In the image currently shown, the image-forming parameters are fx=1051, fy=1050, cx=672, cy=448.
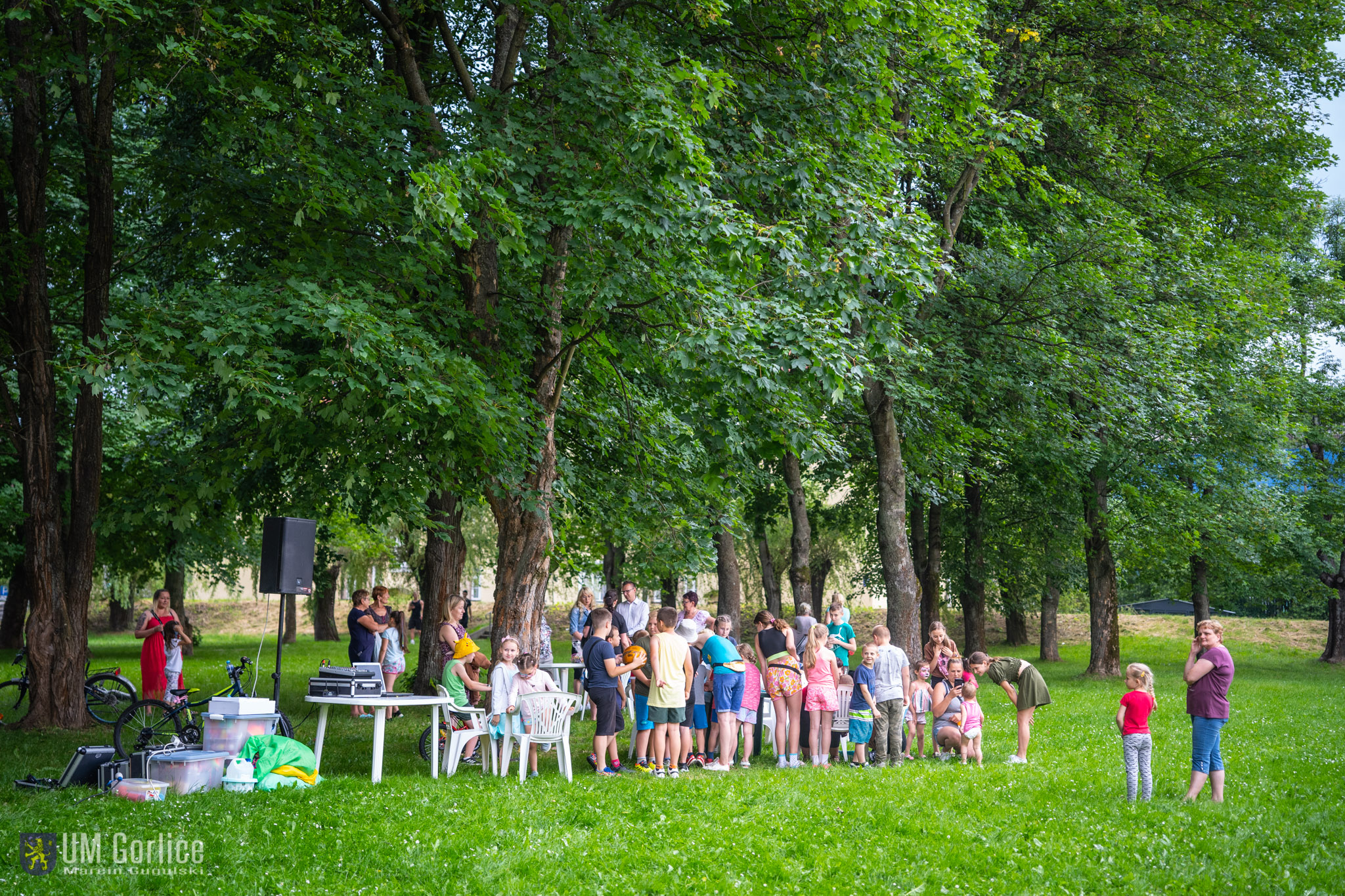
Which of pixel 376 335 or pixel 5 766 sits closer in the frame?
pixel 376 335

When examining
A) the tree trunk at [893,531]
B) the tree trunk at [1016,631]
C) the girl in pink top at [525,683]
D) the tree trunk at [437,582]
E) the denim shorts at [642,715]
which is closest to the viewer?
the girl in pink top at [525,683]

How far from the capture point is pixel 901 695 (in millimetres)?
10953

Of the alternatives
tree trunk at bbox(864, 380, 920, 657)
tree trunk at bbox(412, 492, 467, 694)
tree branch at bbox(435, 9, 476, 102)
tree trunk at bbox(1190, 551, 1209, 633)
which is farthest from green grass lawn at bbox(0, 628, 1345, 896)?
tree trunk at bbox(1190, 551, 1209, 633)

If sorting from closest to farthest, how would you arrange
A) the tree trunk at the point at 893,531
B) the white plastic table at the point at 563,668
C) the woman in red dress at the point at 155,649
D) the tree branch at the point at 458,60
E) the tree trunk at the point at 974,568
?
1. the tree branch at the point at 458,60
2. the white plastic table at the point at 563,668
3. the woman in red dress at the point at 155,649
4. the tree trunk at the point at 893,531
5. the tree trunk at the point at 974,568

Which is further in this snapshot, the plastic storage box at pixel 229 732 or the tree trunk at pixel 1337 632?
the tree trunk at pixel 1337 632

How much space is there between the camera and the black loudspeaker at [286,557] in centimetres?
944

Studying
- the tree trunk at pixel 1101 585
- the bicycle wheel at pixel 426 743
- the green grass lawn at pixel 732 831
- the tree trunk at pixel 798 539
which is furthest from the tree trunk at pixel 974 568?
the bicycle wheel at pixel 426 743

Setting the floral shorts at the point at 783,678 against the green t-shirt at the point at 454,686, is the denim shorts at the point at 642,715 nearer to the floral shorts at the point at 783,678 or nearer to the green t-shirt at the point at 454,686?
the floral shorts at the point at 783,678

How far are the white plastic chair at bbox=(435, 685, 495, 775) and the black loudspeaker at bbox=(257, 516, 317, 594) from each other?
5.46 feet

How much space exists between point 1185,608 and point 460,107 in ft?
241

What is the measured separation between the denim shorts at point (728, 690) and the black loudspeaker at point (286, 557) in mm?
3974

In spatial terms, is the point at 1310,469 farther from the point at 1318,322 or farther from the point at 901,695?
the point at 901,695

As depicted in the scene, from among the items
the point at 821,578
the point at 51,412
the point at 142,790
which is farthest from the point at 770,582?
the point at 142,790

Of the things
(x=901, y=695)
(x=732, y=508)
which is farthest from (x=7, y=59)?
(x=901, y=695)
